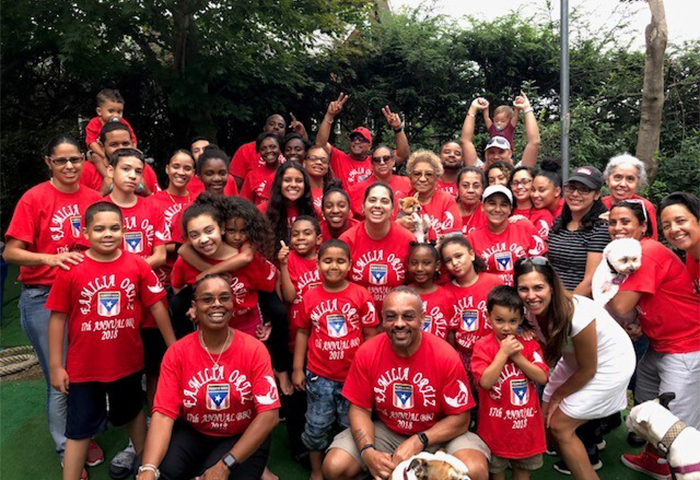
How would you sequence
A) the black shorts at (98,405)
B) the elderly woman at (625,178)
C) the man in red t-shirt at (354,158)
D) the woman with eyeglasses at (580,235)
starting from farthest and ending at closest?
1. the man in red t-shirt at (354,158)
2. the elderly woman at (625,178)
3. the woman with eyeglasses at (580,235)
4. the black shorts at (98,405)

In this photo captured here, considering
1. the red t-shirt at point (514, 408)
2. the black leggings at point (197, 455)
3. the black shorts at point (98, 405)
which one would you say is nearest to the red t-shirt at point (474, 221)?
the red t-shirt at point (514, 408)

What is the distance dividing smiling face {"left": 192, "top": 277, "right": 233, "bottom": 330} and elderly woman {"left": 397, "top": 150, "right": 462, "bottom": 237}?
5.66 ft

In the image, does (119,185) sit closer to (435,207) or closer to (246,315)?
(246,315)

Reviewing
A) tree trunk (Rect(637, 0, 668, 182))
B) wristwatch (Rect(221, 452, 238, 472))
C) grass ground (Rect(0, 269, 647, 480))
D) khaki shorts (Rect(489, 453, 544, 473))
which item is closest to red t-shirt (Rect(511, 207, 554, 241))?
grass ground (Rect(0, 269, 647, 480))

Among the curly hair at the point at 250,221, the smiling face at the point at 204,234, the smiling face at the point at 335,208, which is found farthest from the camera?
the smiling face at the point at 335,208

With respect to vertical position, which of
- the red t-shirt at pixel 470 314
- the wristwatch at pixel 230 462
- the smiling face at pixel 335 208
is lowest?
the wristwatch at pixel 230 462

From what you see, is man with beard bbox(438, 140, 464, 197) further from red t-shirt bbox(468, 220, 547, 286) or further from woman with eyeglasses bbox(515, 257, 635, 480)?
woman with eyeglasses bbox(515, 257, 635, 480)

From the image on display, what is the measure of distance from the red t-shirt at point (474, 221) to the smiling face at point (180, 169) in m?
2.34

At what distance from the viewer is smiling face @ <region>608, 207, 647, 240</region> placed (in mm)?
3527

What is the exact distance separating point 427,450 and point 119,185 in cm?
274

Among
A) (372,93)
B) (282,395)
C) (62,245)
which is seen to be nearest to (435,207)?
(282,395)

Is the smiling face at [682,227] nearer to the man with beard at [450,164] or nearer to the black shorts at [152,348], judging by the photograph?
the man with beard at [450,164]

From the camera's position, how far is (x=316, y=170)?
4887 millimetres

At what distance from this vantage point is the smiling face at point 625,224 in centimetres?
353
